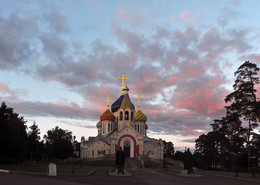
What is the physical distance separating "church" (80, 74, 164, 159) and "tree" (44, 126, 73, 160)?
9932 millimetres

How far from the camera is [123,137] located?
69062 mm

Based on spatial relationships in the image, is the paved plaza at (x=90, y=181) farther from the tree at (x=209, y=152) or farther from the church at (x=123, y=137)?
the church at (x=123, y=137)

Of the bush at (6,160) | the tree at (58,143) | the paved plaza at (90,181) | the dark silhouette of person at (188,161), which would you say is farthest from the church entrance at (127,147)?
the paved plaza at (90,181)

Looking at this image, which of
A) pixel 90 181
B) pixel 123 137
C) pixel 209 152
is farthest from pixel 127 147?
pixel 90 181

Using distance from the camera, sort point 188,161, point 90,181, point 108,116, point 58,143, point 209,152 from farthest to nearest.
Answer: point 58,143
point 108,116
point 209,152
point 188,161
point 90,181

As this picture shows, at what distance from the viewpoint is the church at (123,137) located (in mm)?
68688

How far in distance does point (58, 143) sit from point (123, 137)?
2564cm

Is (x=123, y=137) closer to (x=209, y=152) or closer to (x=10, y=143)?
(x=209, y=152)

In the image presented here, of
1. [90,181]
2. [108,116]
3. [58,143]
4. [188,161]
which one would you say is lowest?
[58,143]

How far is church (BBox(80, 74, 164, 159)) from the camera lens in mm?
68688

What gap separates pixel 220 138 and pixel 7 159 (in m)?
38.5

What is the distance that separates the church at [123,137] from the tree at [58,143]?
993 centimetres

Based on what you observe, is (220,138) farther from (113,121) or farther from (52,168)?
(52,168)

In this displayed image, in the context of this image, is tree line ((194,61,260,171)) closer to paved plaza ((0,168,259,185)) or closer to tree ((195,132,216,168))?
tree ((195,132,216,168))
